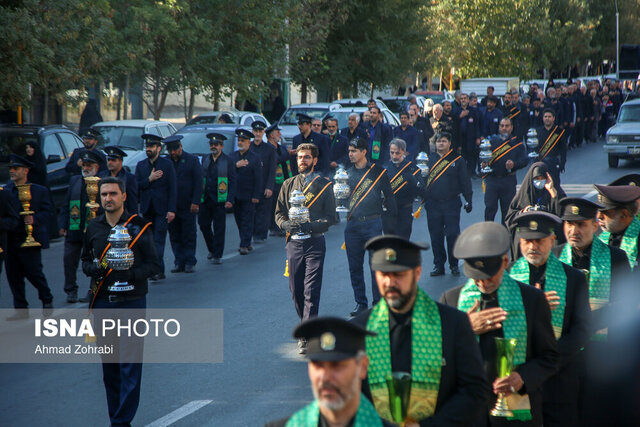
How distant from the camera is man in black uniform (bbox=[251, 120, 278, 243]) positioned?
52.9ft

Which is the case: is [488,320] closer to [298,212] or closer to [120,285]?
[120,285]

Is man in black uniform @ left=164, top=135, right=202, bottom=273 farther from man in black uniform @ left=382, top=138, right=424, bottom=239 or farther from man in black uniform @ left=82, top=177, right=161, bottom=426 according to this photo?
man in black uniform @ left=82, top=177, right=161, bottom=426

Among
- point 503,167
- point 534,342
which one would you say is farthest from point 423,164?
point 534,342

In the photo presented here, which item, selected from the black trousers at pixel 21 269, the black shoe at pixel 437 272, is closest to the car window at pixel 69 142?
the black trousers at pixel 21 269

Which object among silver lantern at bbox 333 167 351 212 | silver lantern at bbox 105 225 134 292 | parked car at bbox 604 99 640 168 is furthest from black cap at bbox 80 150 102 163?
parked car at bbox 604 99 640 168

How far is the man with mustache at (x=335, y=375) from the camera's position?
327 centimetres

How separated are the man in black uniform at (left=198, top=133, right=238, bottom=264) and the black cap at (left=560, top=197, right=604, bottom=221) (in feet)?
28.6

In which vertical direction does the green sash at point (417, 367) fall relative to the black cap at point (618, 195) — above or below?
below

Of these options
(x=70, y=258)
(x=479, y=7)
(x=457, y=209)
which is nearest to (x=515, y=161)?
(x=457, y=209)

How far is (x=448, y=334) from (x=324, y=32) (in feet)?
94.8

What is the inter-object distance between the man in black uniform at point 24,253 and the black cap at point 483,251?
6976 millimetres

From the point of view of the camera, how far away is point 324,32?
3225 cm

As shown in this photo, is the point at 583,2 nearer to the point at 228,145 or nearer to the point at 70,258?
the point at 228,145

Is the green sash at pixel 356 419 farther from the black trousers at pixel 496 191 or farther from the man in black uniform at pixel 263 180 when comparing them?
the man in black uniform at pixel 263 180
